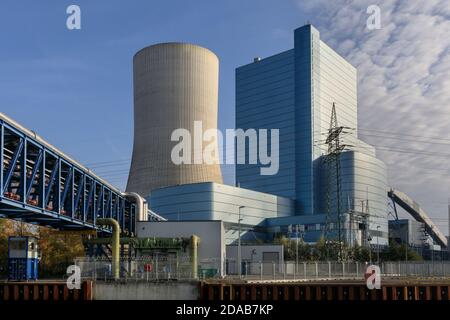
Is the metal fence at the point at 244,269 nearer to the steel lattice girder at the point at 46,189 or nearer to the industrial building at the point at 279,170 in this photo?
the steel lattice girder at the point at 46,189

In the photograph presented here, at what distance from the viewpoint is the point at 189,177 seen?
125m

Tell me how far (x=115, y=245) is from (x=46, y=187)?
7.51m

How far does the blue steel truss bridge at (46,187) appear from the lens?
129 feet

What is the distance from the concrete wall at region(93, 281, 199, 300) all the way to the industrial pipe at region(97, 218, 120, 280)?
1776mm

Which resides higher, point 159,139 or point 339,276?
point 159,139

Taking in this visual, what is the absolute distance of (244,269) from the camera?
198 feet

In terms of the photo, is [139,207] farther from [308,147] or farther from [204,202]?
[308,147]

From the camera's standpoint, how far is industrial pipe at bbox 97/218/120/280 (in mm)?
40969

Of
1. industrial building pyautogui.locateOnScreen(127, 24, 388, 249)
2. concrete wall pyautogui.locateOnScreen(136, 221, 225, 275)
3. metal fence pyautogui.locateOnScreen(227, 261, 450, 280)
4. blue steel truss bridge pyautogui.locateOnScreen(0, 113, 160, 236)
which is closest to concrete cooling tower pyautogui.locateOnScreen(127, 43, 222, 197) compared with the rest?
industrial building pyautogui.locateOnScreen(127, 24, 388, 249)

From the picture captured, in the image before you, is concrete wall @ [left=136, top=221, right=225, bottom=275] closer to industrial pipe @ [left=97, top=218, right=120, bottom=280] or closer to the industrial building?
industrial pipe @ [left=97, top=218, right=120, bottom=280]
